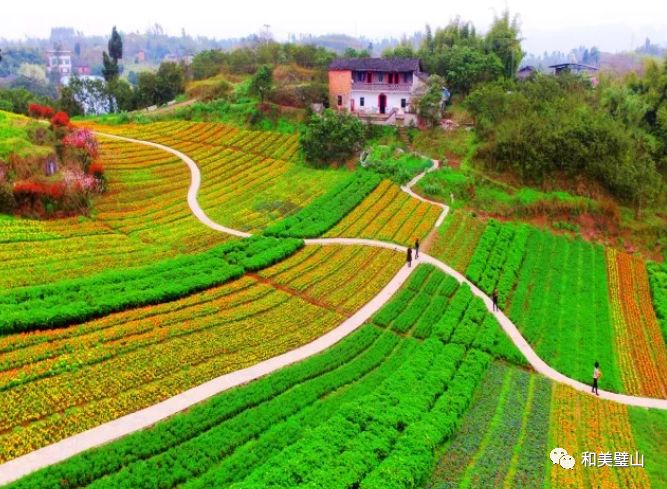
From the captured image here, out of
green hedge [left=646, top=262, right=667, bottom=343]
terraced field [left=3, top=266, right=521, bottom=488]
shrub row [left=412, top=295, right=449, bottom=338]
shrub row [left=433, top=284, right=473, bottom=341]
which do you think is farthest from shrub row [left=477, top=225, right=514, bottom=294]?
green hedge [left=646, top=262, right=667, bottom=343]

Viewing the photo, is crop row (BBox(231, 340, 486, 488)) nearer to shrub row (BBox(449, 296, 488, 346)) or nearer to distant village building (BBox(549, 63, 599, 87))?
shrub row (BBox(449, 296, 488, 346))

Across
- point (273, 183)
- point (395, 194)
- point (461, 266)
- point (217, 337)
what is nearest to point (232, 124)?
point (273, 183)

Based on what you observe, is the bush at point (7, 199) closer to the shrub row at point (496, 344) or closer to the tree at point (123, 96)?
the shrub row at point (496, 344)

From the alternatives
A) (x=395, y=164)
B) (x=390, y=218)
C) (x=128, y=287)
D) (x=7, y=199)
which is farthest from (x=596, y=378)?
(x=7, y=199)

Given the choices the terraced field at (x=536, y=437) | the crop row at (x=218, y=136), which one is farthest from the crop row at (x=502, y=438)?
the crop row at (x=218, y=136)

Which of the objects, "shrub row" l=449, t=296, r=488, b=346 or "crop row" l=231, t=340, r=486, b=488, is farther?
"shrub row" l=449, t=296, r=488, b=346

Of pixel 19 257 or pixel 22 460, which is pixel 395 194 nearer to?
pixel 19 257
